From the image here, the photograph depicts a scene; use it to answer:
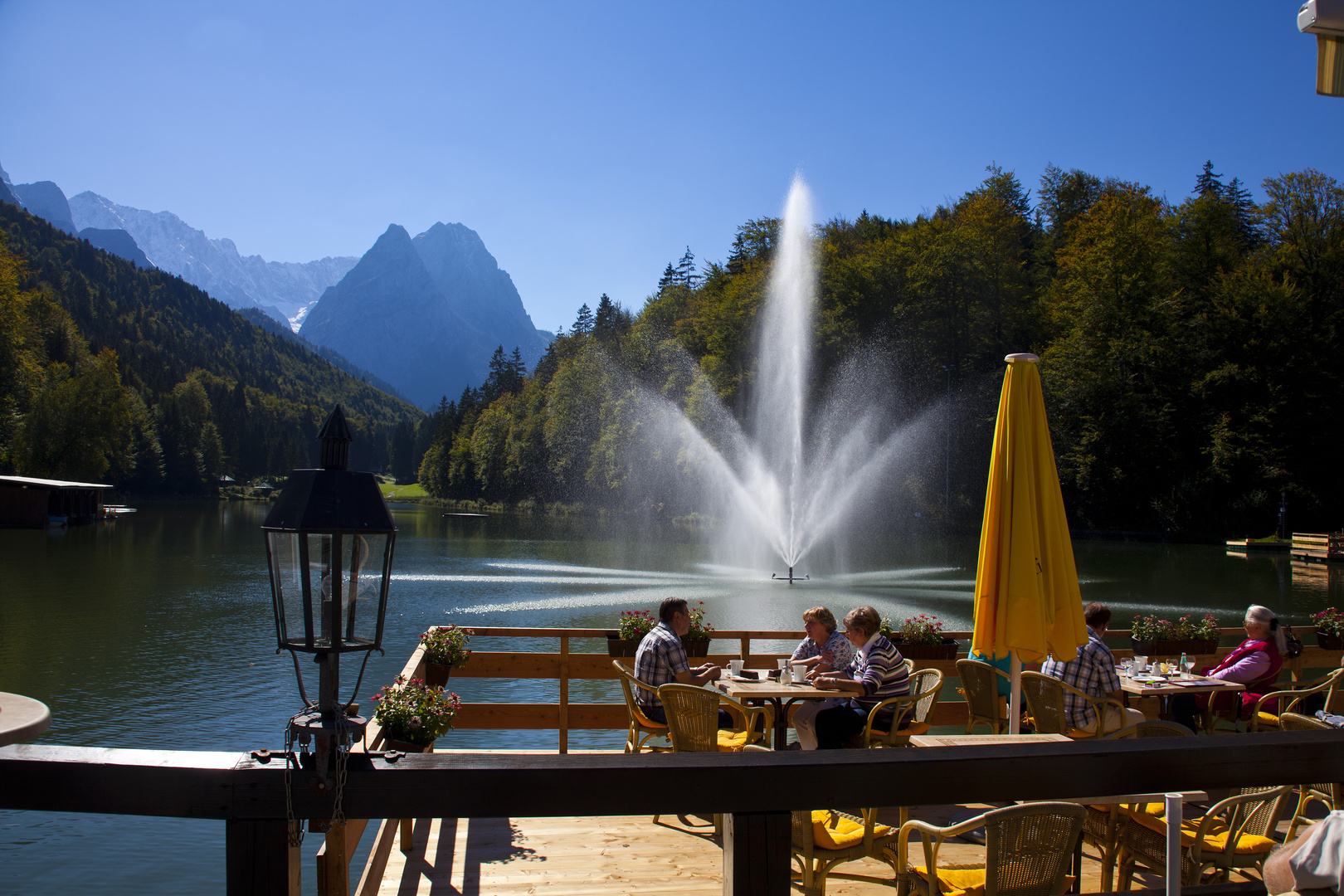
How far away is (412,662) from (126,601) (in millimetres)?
19550

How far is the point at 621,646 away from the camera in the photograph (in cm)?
759

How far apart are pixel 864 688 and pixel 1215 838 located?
231cm

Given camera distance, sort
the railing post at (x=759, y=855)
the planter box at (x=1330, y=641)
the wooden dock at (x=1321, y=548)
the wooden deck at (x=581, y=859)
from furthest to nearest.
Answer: the wooden dock at (x=1321, y=548) < the planter box at (x=1330, y=641) < the wooden deck at (x=581, y=859) < the railing post at (x=759, y=855)

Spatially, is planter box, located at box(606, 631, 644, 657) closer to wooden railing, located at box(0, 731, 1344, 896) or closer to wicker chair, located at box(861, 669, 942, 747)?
wicker chair, located at box(861, 669, 942, 747)

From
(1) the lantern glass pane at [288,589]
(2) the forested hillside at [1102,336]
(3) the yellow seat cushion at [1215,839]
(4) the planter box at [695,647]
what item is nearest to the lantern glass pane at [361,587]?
(1) the lantern glass pane at [288,589]

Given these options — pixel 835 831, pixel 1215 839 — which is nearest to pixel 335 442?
pixel 835 831

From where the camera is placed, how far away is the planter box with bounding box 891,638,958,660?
7.86 metres

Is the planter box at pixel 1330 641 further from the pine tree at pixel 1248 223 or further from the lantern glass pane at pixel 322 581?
the pine tree at pixel 1248 223

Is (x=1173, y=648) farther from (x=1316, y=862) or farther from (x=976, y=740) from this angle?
(x=1316, y=862)

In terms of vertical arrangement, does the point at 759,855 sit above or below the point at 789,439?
below

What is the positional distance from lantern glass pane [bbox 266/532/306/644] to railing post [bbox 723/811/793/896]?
1.29 m

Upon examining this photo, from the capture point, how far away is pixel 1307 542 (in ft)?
120

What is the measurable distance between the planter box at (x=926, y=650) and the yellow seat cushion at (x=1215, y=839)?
3.76m

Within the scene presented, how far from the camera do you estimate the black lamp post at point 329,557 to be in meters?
2.38
